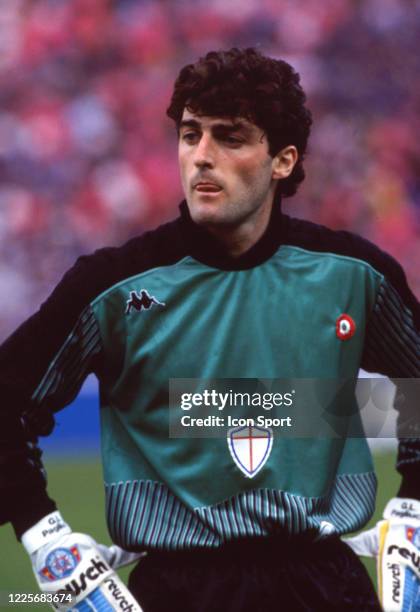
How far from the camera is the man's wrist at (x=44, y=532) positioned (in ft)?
7.06

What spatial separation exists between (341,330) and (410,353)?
0.19m

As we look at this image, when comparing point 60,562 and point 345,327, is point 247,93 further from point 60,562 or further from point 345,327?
point 60,562

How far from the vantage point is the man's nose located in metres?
2.26

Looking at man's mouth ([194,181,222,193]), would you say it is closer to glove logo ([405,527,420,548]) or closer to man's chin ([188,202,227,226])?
man's chin ([188,202,227,226])

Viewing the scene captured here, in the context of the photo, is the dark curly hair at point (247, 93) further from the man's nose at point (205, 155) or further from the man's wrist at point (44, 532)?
the man's wrist at point (44, 532)

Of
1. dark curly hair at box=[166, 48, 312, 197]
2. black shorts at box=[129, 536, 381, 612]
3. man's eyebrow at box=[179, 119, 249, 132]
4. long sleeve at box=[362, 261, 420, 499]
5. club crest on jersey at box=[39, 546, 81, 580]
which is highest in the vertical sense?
dark curly hair at box=[166, 48, 312, 197]

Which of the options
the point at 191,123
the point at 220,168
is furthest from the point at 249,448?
the point at 191,123

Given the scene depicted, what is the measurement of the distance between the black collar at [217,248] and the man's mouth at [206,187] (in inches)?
3.4

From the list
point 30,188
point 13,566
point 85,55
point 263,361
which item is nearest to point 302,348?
point 263,361

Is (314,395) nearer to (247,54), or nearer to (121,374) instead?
(121,374)

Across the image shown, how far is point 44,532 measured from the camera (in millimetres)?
2160

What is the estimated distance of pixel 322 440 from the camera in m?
2.27

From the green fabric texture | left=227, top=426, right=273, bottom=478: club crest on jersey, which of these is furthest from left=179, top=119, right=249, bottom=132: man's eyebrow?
left=227, top=426, right=273, bottom=478: club crest on jersey

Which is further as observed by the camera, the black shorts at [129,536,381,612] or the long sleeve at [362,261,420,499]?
the long sleeve at [362,261,420,499]
